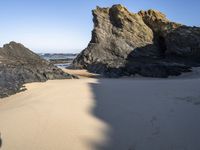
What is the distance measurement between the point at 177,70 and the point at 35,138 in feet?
43.1

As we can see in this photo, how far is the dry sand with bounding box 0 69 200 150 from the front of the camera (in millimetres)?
5160

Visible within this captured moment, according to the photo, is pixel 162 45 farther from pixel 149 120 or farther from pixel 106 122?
pixel 106 122

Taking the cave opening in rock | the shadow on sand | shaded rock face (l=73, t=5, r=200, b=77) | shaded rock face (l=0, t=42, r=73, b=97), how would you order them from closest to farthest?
the shadow on sand
shaded rock face (l=0, t=42, r=73, b=97)
shaded rock face (l=73, t=5, r=200, b=77)
the cave opening in rock

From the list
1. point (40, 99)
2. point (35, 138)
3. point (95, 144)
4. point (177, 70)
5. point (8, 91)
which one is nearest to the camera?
point (95, 144)

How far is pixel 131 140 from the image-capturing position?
207 inches

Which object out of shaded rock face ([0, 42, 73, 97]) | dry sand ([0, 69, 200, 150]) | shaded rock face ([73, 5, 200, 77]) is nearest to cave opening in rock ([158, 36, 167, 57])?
shaded rock face ([73, 5, 200, 77])

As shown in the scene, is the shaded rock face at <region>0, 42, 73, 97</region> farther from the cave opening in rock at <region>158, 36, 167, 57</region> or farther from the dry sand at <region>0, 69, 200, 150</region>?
the cave opening in rock at <region>158, 36, 167, 57</region>

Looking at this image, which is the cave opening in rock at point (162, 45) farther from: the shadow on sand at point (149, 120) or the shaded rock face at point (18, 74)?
the shadow on sand at point (149, 120)

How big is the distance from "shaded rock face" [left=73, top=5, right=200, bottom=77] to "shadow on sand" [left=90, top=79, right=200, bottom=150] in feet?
36.8

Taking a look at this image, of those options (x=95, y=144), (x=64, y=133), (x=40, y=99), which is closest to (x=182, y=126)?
(x=95, y=144)

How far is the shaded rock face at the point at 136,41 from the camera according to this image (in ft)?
72.2

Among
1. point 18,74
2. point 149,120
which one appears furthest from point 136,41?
point 149,120

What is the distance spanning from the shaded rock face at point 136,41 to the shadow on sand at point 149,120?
11230 mm

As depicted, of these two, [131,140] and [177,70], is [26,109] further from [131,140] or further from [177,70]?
[177,70]
